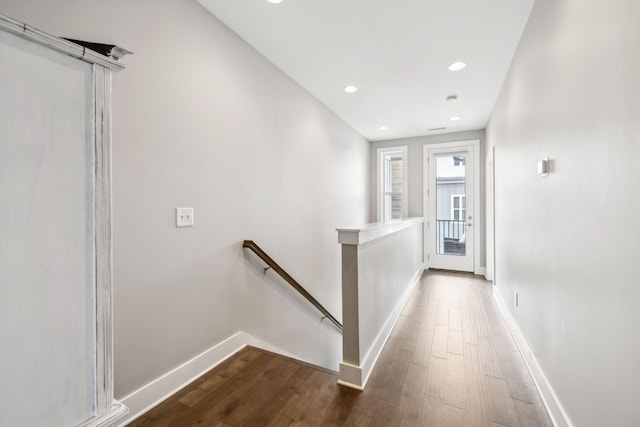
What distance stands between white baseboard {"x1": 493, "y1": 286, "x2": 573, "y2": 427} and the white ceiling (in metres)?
2.50

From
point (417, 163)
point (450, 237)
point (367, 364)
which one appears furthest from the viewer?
point (417, 163)

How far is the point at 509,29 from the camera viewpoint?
7.70ft

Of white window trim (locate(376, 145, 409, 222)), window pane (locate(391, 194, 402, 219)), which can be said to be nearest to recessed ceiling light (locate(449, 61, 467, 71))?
white window trim (locate(376, 145, 409, 222))

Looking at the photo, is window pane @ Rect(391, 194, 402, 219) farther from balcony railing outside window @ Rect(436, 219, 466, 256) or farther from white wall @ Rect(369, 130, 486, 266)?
balcony railing outside window @ Rect(436, 219, 466, 256)

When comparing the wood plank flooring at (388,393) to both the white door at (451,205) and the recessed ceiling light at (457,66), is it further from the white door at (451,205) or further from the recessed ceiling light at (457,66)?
the white door at (451,205)

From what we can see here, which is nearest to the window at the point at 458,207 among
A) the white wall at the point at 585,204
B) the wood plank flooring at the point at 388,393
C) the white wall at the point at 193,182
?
the wood plank flooring at the point at 388,393

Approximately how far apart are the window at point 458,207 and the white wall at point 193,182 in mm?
3491

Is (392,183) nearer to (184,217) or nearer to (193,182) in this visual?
(193,182)

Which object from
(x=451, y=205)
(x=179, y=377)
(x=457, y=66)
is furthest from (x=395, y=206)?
(x=179, y=377)

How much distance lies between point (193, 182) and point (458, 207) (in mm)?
4948

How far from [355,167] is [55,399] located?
16.4 ft

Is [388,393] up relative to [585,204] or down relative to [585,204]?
down

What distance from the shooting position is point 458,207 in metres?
5.50

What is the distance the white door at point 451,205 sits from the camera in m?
5.38
